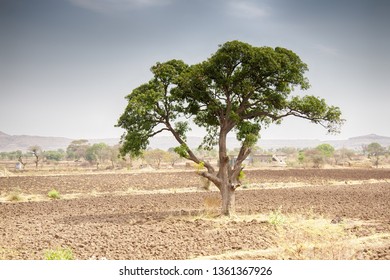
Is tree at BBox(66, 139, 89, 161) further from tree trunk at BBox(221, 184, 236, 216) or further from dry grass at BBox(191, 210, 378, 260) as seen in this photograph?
dry grass at BBox(191, 210, 378, 260)

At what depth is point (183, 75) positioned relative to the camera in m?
14.6

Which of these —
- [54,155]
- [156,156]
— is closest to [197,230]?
[156,156]

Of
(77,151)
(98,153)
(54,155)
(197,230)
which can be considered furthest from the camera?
(77,151)

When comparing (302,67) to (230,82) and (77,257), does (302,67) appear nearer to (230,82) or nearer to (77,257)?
(230,82)

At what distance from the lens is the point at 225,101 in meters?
15.0

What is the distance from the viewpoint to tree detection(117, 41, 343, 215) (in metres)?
14.0

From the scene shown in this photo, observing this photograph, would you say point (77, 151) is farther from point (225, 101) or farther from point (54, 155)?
point (225, 101)

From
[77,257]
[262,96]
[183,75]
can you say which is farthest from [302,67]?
[77,257]

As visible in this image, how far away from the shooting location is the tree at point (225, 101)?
13992 millimetres

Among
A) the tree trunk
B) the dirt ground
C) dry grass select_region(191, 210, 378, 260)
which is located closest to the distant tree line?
the dirt ground

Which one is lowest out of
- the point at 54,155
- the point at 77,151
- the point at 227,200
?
the point at 227,200

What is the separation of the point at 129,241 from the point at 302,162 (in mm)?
62113
